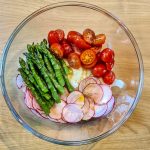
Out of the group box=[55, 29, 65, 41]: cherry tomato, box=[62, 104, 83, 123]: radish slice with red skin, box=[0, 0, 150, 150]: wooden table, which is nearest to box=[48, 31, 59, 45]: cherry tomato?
box=[55, 29, 65, 41]: cherry tomato

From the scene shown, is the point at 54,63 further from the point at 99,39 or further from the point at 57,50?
the point at 99,39

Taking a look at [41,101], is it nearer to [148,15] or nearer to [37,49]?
[37,49]

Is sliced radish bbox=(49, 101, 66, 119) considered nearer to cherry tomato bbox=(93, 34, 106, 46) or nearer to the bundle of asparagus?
the bundle of asparagus

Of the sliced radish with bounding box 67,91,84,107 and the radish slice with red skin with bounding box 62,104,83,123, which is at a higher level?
the sliced radish with bounding box 67,91,84,107

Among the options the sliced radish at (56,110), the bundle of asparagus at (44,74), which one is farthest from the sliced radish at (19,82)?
the sliced radish at (56,110)

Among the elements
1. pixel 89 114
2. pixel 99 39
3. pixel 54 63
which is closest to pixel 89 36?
pixel 99 39

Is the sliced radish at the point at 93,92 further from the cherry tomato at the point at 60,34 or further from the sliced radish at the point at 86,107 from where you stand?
the cherry tomato at the point at 60,34
